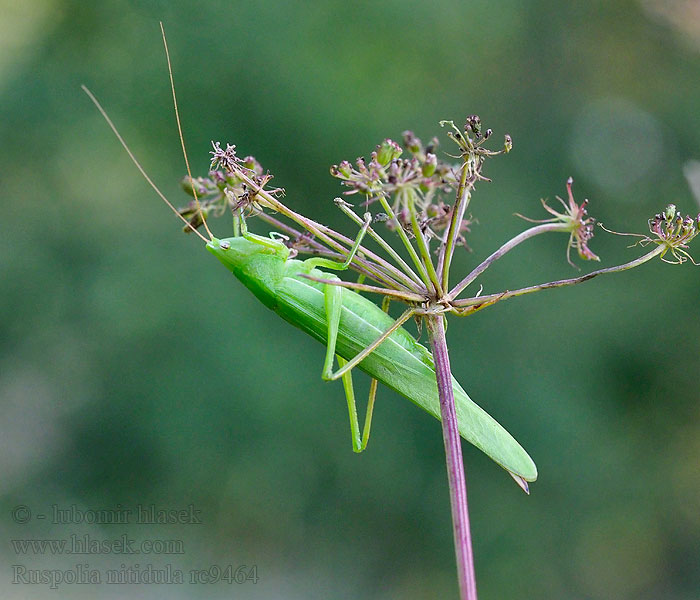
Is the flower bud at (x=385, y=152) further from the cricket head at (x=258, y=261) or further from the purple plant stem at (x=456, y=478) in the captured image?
the cricket head at (x=258, y=261)

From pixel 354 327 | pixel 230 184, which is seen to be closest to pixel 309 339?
pixel 354 327

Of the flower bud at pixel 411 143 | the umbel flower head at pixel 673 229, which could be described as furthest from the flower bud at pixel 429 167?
the umbel flower head at pixel 673 229

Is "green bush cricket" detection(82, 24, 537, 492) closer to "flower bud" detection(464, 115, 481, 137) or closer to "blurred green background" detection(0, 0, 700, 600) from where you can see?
"flower bud" detection(464, 115, 481, 137)

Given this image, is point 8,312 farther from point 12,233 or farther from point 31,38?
point 31,38

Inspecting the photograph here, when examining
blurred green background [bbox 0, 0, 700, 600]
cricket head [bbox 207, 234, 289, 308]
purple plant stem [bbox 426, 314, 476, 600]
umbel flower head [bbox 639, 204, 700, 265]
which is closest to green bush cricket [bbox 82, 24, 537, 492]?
cricket head [bbox 207, 234, 289, 308]

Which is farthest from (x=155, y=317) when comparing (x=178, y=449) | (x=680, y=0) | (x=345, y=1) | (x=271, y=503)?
(x=680, y=0)

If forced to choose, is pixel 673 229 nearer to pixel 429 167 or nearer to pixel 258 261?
pixel 429 167
